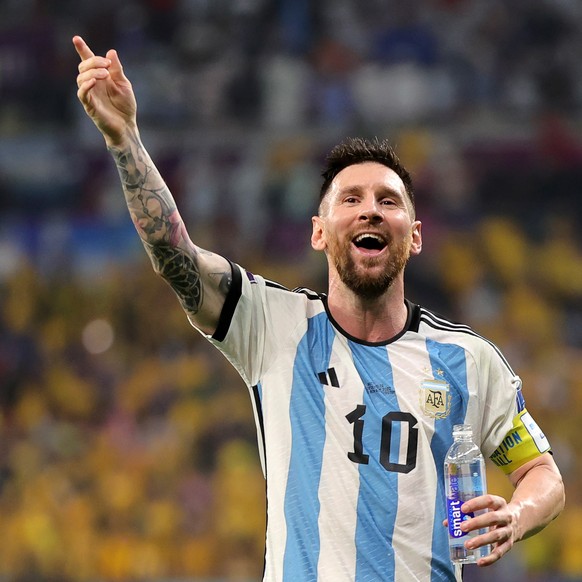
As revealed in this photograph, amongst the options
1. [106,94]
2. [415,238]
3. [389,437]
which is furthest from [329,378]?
[106,94]

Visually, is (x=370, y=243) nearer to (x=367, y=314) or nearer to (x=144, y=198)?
(x=367, y=314)

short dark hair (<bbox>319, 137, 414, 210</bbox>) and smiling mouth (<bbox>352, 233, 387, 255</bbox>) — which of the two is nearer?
smiling mouth (<bbox>352, 233, 387, 255</bbox>)

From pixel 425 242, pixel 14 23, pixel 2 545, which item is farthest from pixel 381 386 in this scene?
pixel 14 23

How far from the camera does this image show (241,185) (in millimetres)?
11078

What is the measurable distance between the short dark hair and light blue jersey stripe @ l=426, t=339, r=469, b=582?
1.67ft

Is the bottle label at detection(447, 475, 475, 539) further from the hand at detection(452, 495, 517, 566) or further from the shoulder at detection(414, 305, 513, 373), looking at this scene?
the shoulder at detection(414, 305, 513, 373)

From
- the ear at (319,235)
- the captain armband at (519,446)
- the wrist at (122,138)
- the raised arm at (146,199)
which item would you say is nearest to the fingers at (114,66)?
the raised arm at (146,199)

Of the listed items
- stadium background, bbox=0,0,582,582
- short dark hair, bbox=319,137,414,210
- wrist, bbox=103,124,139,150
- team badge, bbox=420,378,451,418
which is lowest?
team badge, bbox=420,378,451,418

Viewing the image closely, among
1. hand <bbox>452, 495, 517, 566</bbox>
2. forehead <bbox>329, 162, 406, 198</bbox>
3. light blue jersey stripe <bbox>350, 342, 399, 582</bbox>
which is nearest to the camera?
hand <bbox>452, 495, 517, 566</bbox>

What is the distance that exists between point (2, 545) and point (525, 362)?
4762mm

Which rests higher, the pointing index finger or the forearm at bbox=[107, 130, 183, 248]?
the pointing index finger

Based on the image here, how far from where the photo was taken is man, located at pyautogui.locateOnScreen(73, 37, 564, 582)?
2736 mm

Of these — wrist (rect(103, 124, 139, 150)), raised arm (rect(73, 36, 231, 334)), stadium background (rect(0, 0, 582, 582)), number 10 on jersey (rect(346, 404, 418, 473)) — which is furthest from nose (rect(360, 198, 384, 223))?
stadium background (rect(0, 0, 582, 582))

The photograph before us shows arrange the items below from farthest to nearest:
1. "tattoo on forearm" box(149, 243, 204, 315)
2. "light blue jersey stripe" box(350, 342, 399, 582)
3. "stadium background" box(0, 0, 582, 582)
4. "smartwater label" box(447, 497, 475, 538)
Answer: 1. "stadium background" box(0, 0, 582, 582)
2. "tattoo on forearm" box(149, 243, 204, 315)
3. "light blue jersey stripe" box(350, 342, 399, 582)
4. "smartwater label" box(447, 497, 475, 538)
